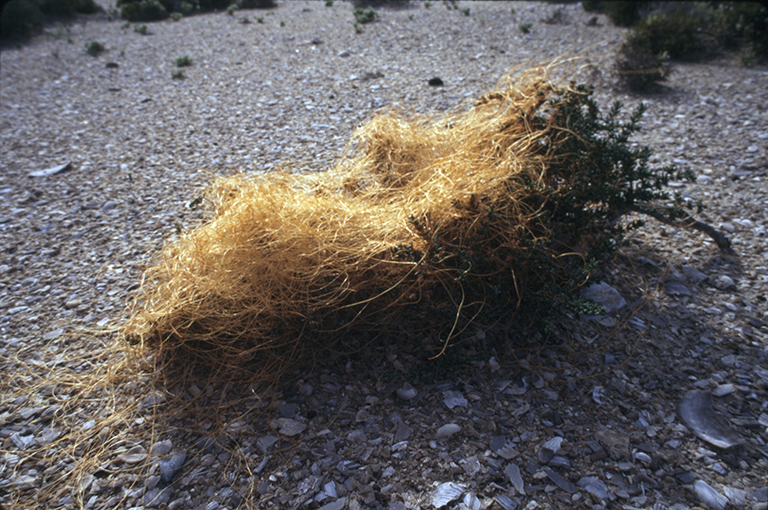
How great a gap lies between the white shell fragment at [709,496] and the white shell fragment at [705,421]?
24 centimetres

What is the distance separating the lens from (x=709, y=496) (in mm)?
1763

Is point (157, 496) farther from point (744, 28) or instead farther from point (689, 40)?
point (744, 28)

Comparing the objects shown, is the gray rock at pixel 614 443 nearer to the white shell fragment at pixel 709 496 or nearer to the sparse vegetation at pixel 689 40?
the white shell fragment at pixel 709 496

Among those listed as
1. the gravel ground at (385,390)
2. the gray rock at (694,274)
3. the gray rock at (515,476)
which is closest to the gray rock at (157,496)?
the gravel ground at (385,390)

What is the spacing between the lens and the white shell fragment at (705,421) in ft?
6.44

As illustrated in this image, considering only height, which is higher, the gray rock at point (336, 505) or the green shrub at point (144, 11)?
the green shrub at point (144, 11)

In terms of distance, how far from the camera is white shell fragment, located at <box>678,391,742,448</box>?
1963 millimetres

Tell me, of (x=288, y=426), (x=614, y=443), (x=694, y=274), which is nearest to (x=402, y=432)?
(x=288, y=426)

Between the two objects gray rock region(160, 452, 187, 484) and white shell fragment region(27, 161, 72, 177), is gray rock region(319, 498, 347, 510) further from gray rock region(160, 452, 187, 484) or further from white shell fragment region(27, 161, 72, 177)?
white shell fragment region(27, 161, 72, 177)

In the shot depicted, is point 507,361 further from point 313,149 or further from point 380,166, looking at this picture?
point 313,149

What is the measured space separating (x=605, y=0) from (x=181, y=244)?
376 inches

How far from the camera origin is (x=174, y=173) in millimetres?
4535

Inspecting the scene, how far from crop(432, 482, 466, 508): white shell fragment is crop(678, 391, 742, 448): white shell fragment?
42.9 inches

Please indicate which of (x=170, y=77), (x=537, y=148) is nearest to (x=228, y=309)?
(x=537, y=148)
